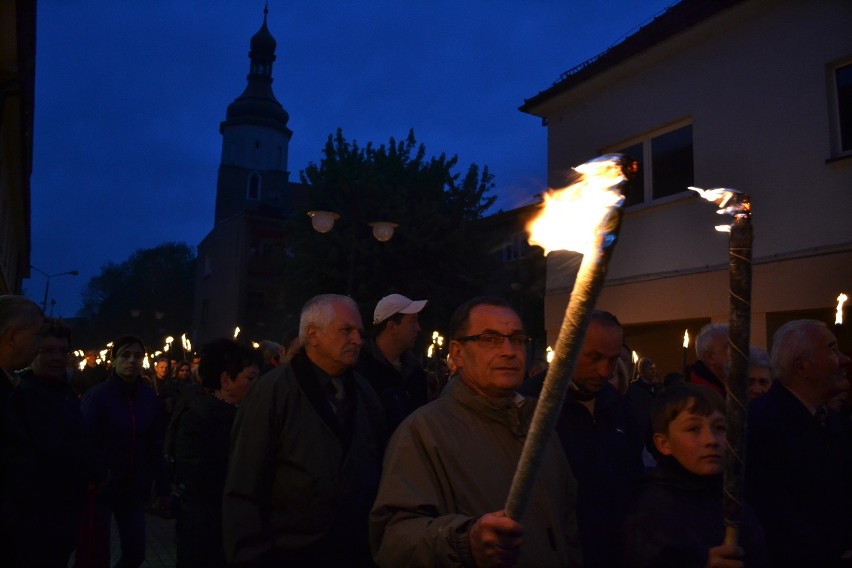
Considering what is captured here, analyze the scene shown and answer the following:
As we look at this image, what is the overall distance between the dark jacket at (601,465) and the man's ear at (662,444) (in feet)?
0.50

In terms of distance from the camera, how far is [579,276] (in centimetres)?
146

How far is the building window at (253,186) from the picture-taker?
69812mm

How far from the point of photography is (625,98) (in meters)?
13.6

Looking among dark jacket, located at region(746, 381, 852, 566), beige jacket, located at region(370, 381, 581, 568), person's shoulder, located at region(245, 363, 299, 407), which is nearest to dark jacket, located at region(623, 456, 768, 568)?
beige jacket, located at region(370, 381, 581, 568)

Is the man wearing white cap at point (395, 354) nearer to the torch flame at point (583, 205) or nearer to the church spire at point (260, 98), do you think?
the torch flame at point (583, 205)

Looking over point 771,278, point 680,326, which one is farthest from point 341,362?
point 680,326

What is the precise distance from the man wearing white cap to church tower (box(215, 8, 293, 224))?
6330 cm

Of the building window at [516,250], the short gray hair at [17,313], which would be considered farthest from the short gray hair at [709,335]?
the building window at [516,250]

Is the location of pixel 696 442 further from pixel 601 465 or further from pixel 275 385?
pixel 275 385

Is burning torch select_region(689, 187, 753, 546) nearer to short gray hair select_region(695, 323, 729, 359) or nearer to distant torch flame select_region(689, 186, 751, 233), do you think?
distant torch flame select_region(689, 186, 751, 233)

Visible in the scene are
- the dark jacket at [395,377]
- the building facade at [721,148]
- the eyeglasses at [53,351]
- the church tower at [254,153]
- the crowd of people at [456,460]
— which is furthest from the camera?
the church tower at [254,153]

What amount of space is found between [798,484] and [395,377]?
2706mm

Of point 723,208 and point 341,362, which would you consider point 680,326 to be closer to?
point 341,362

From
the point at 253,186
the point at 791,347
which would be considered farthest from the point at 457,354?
the point at 253,186
